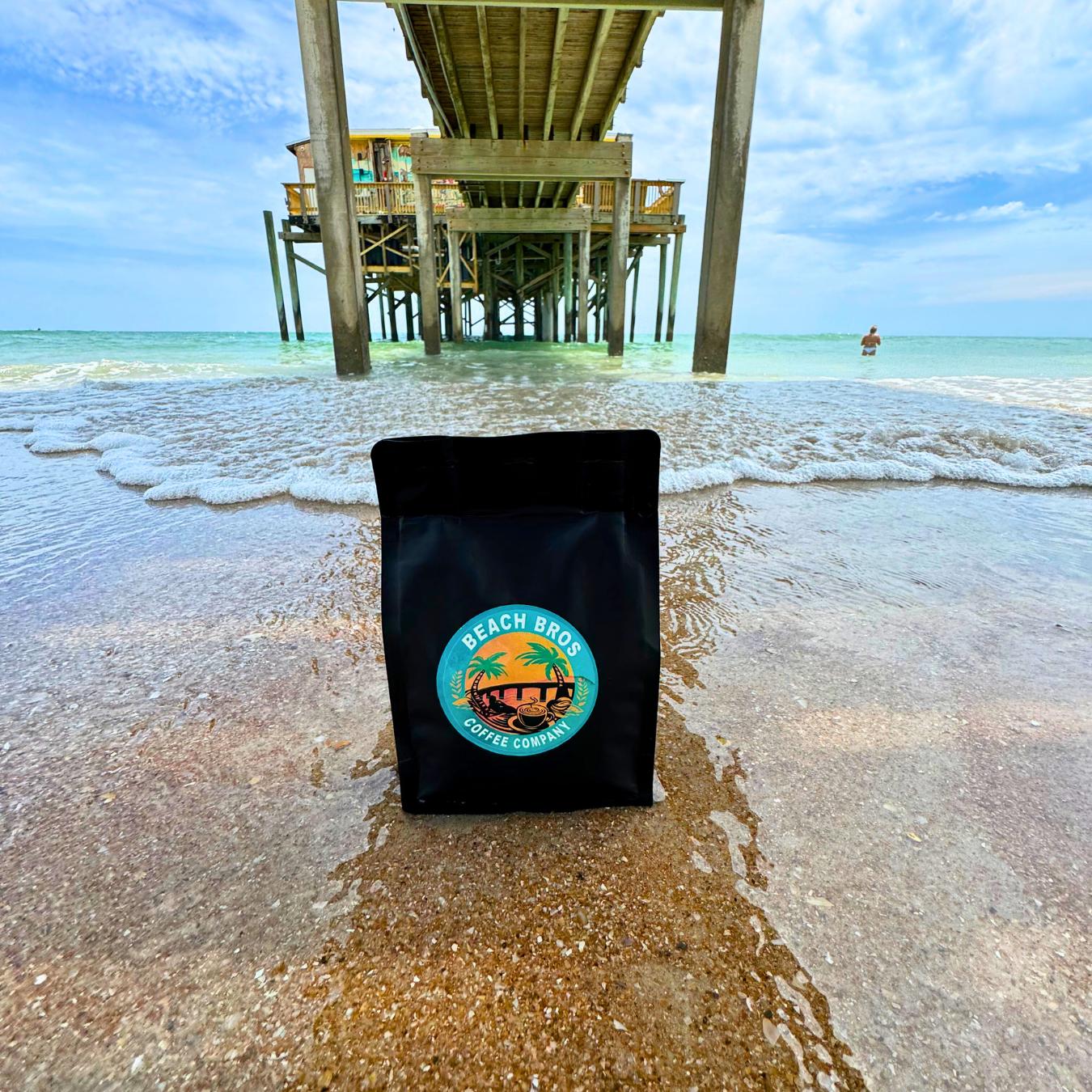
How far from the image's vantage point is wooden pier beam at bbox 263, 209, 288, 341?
17.0 metres

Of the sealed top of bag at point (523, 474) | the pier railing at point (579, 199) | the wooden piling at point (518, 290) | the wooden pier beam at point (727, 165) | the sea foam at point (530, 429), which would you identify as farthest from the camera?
the wooden piling at point (518, 290)

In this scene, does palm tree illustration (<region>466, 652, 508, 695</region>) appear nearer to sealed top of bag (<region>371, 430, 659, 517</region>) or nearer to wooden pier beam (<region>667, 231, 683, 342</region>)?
sealed top of bag (<region>371, 430, 659, 517</region>)

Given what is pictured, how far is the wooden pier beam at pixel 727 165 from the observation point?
681 centimetres

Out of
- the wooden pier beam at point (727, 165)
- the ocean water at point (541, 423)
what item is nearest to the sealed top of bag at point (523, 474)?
the ocean water at point (541, 423)

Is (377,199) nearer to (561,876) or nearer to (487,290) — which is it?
(487,290)

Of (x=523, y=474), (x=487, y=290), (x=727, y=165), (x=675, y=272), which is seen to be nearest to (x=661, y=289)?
(x=675, y=272)

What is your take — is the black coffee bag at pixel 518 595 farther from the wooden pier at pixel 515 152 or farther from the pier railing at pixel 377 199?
the pier railing at pixel 377 199

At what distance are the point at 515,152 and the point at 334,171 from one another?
4.43 m

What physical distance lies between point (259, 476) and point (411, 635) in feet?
8.36

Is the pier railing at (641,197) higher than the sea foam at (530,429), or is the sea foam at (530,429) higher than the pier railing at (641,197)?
the pier railing at (641,197)

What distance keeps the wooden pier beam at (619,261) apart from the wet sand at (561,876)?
12.1m

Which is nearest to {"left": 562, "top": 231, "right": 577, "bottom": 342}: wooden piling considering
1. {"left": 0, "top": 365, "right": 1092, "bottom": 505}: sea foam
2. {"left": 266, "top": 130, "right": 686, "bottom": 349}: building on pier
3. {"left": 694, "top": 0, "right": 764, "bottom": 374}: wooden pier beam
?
{"left": 266, "top": 130, "right": 686, "bottom": 349}: building on pier

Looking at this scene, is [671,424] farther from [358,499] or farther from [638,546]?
[638,546]

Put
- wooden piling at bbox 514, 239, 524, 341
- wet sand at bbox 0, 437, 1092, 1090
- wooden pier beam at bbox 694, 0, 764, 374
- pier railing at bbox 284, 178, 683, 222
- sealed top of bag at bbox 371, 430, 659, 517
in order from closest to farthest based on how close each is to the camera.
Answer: wet sand at bbox 0, 437, 1092, 1090 < sealed top of bag at bbox 371, 430, 659, 517 < wooden pier beam at bbox 694, 0, 764, 374 < pier railing at bbox 284, 178, 683, 222 < wooden piling at bbox 514, 239, 524, 341
